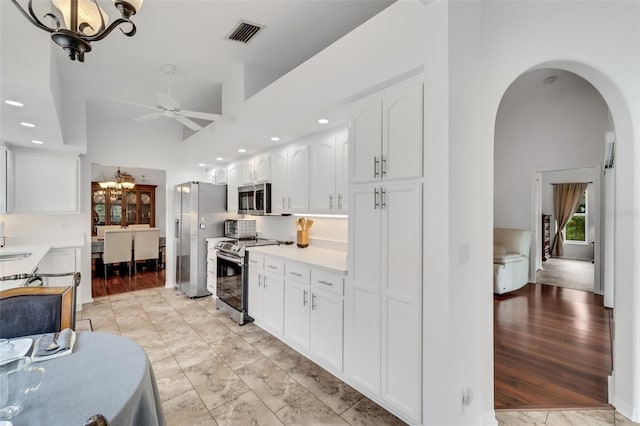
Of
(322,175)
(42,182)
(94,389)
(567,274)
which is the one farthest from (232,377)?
→ (567,274)

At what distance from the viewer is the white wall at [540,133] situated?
486 centimetres

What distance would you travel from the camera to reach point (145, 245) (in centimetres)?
661

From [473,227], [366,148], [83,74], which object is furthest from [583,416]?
[83,74]

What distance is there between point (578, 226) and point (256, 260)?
9.08 metres

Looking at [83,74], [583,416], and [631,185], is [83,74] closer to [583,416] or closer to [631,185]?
[631,185]

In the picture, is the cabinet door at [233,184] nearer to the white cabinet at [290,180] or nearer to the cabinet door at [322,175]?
the white cabinet at [290,180]

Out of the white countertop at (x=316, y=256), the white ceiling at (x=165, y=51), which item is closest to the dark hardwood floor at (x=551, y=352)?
the white countertop at (x=316, y=256)

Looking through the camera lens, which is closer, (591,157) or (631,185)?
(631,185)

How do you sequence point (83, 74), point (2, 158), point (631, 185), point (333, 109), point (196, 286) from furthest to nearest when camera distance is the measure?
point (196, 286)
point (83, 74)
point (2, 158)
point (333, 109)
point (631, 185)

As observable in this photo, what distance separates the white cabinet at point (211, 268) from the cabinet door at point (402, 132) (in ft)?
11.1

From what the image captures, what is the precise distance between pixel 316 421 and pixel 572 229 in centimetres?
942

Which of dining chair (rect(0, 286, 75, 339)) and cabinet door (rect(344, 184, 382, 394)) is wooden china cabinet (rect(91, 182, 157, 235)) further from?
cabinet door (rect(344, 184, 382, 394))

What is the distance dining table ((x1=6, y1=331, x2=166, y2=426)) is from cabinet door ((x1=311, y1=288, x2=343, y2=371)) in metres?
1.41

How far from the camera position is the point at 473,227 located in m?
1.90
